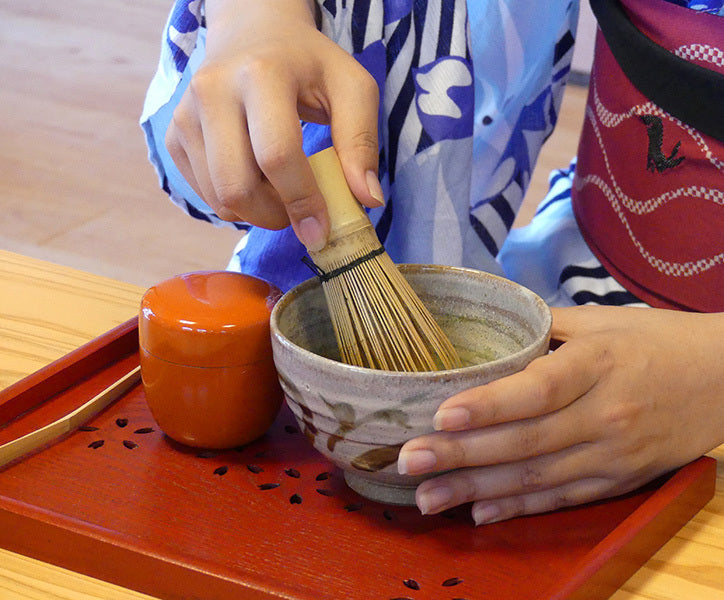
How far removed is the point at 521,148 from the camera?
77 centimetres

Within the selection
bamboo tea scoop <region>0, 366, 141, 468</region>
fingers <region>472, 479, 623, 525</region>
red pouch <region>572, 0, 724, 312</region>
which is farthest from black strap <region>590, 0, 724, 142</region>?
bamboo tea scoop <region>0, 366, 141, 468</region>

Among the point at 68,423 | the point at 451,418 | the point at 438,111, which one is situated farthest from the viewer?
the point at 438,111

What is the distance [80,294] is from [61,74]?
2.09m

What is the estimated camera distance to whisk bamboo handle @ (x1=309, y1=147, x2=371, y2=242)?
46 centimetres

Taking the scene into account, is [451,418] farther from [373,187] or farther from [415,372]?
[373,187]

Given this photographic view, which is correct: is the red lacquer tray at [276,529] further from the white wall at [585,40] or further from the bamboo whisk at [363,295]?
the white wall at [585,40]

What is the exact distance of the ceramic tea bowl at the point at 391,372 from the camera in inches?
16.1

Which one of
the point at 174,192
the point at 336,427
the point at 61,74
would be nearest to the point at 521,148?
the point at 174,192

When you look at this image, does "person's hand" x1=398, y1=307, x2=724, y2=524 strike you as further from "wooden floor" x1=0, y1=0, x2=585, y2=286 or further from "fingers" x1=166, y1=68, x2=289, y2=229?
"wooden floor" x1=0, y1=0, x2=585, y2=286

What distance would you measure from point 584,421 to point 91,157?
1809mm

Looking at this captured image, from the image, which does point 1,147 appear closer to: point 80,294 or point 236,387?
point 80,294

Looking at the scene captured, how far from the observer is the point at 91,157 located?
6.82 ft

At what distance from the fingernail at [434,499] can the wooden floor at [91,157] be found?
120 cm

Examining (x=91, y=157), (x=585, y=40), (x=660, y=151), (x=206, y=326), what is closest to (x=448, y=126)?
(x=660, y=151)
